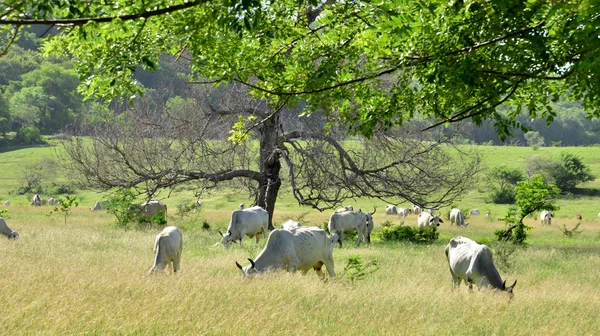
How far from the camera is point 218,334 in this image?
726 centimetres

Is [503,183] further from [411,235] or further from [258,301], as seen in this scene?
[258,301]

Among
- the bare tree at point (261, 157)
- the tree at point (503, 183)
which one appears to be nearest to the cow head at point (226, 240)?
the bare tree at point (261, 157)

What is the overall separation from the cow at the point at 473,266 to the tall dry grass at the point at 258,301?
1.39 feet

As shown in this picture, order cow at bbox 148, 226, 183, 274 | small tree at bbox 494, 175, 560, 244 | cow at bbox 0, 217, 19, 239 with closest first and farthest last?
1. cow at bbox 148, 226, 183, 274
2. cow at bbox 0, 217, 19, 239
3. small tree at bbox 494, 175, 560, 244

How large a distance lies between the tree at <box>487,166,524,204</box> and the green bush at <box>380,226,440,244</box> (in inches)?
1822

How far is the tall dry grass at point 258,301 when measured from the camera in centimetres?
765

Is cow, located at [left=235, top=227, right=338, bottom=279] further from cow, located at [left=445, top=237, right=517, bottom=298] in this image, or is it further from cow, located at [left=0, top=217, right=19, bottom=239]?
cow, located at [left=0, top=217, right=19, bottom=239]

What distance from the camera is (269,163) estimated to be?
82.2ft

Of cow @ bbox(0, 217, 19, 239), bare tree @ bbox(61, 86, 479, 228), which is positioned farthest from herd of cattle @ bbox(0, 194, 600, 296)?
bare tree @ bbox(61, 86, 479, 228)

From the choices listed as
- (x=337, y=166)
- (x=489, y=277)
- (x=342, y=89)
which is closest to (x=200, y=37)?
(x=342, y=89)

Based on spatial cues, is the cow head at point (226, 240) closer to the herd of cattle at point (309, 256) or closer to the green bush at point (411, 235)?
the herd of cattle at point (309, 256)

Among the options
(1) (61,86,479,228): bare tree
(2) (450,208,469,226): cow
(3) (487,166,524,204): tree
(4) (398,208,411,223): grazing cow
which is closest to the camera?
(1) (61,86,479,228): bare tree

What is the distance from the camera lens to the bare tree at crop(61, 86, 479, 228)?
22922mm

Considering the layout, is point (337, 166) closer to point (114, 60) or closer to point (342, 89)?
point (342, 89)
